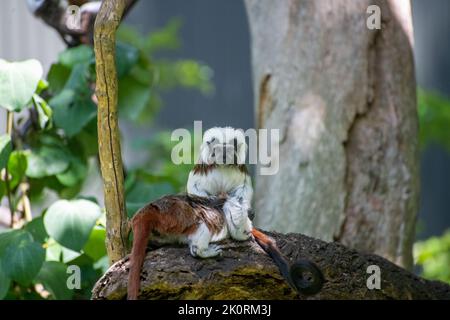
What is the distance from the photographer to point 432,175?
10.8 m

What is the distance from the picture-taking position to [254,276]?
13.0 feet

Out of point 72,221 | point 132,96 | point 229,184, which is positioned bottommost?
point 72,221

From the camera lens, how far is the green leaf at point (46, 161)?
599 centimetres

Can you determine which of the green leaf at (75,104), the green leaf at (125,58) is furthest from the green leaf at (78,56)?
the green leaf at (125,58)

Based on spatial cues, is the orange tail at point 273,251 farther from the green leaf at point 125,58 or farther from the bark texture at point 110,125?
the green leaf at point 125,58

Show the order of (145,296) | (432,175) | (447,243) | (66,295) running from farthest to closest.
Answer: (432,175) → (447,243) → (66,295) → (145,296)

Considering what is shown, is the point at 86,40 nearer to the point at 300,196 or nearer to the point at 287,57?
the point at 287,57

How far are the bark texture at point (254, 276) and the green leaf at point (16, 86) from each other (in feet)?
6.18

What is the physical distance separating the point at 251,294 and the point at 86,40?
137 inches

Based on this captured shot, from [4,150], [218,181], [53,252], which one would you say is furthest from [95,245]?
[218,181]

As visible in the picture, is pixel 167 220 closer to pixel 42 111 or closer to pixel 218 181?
pixel 218 181

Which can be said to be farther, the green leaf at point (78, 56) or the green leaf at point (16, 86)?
the green leaf at point (78, 56)

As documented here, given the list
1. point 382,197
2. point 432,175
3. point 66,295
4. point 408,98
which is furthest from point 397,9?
point 432,175

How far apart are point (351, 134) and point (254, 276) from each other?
236 cm
